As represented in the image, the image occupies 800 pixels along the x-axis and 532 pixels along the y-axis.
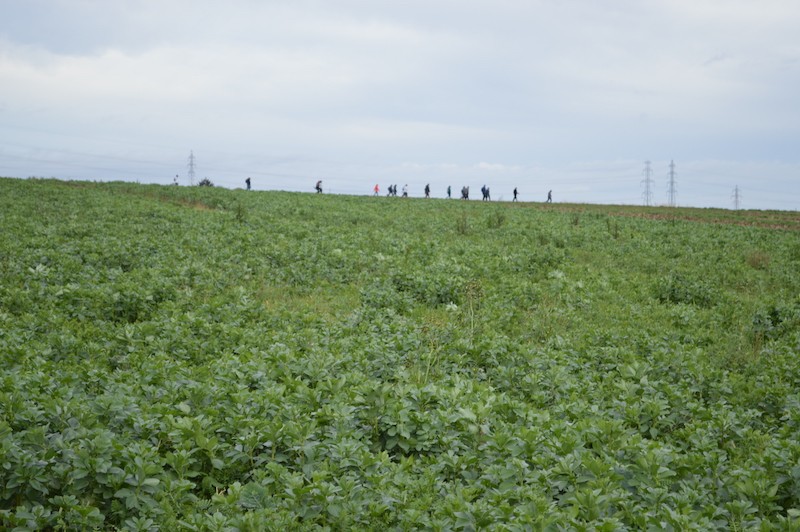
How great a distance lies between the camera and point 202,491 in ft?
18.2

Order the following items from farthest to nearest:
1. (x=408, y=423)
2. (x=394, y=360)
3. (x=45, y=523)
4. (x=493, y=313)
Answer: (x=493, y=313) < (x=394, y=360) < (x=408, y=423) < (x=45, y=523)

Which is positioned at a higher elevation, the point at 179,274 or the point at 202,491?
the point at 179,274

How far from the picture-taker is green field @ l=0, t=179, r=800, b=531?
16.0ft

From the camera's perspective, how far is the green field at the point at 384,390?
488 centimetres

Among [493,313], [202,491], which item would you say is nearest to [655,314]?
[493,313]

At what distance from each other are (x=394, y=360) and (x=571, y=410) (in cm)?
279

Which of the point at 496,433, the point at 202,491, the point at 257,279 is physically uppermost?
the point at 257,279

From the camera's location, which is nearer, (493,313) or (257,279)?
(493,313)

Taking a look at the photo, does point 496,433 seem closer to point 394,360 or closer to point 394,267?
point 394,360

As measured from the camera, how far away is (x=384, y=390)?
6848 mm

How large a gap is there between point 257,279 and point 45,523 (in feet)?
36.6

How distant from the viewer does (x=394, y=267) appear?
55.6 ft

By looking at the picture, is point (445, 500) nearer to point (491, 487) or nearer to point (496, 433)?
point (491, 487)

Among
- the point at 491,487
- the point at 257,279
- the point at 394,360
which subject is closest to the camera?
the point at 491,487
